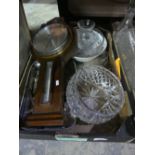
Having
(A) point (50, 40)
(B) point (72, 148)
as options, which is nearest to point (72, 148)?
(B) point (72, 148)

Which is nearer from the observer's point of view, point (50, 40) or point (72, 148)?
point (72, 148)

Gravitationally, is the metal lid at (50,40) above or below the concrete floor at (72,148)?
above

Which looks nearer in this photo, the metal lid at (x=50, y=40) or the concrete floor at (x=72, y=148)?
the concrete floor at (x=72, y=148)

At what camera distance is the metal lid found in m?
0.80

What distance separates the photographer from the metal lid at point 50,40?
0.80 m

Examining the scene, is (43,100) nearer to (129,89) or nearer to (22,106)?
(22,106)

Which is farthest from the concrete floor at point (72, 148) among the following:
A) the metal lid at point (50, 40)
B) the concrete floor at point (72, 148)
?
the metal lid at point (50, 40)

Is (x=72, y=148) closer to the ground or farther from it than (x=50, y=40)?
closer to the ground

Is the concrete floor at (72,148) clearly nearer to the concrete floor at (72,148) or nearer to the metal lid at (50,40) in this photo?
the concrete floor at (72,148)

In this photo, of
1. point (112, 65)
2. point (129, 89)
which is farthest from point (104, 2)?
point (129, 89)

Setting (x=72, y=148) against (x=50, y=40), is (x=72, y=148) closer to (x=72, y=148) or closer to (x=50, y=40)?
(x=72, y=148)

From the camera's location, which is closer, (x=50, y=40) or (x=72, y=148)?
(x=72, y=148)

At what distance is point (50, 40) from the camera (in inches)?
33.2
